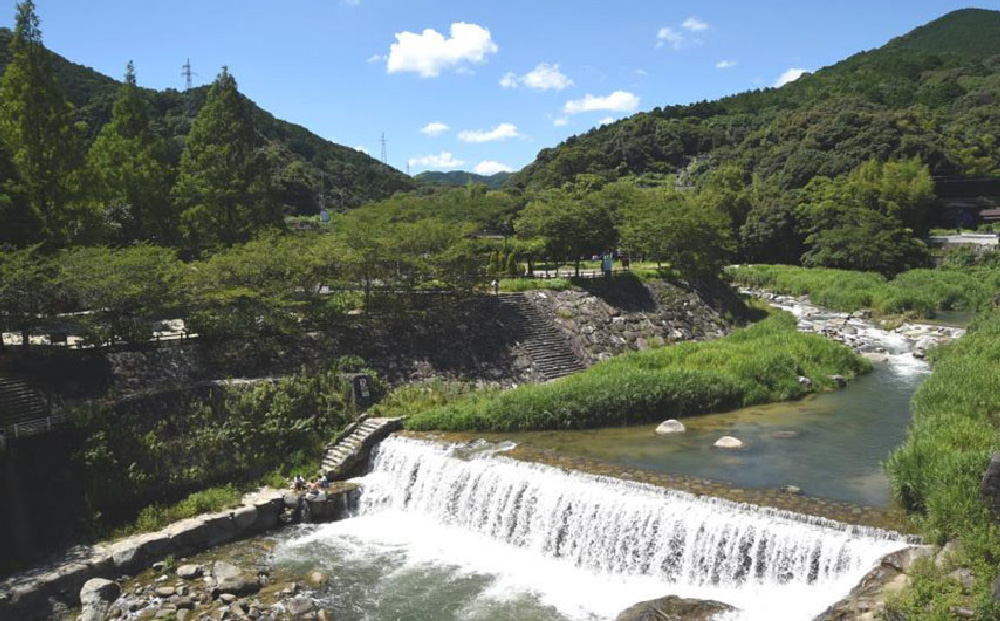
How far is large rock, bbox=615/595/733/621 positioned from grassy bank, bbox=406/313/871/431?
383 inches

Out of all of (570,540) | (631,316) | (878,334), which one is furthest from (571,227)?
(570,540)

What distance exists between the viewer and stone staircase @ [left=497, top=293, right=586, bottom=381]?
29594 millimetres

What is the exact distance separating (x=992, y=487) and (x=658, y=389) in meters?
12.0

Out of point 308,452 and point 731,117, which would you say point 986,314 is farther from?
point 731,117

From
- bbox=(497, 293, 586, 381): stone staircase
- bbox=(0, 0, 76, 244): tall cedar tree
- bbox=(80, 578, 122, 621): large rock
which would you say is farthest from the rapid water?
bbox=(0, 0, 76, 244): tall cedar tree

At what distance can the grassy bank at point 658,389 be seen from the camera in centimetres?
2267

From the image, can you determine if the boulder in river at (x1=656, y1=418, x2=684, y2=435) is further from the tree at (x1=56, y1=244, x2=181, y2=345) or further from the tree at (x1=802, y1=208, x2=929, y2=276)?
the tree at (x1=802, y1=208, x2=929, y2=276)

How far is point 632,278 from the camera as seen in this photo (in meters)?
38.1

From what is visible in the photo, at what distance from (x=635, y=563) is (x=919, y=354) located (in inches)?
934

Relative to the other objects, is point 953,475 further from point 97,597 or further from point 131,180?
point 131,180

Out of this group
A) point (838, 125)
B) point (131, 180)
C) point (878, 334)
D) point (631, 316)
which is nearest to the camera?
point (131, 180)

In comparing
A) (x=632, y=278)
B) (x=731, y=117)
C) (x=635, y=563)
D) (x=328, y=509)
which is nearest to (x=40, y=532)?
(x=328, y=509)

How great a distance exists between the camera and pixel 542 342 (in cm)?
3119

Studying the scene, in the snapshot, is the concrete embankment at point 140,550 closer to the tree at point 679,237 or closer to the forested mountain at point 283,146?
the forested mountain at point 283,146
